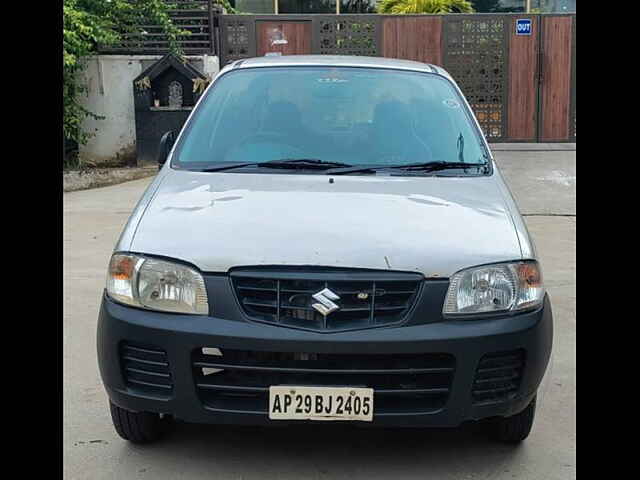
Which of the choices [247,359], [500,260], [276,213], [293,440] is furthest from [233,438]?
[500,260]

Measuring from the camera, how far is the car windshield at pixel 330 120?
13.1 feet

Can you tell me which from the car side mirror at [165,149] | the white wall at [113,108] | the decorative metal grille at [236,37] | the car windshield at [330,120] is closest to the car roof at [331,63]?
the car windshield at [330,120]

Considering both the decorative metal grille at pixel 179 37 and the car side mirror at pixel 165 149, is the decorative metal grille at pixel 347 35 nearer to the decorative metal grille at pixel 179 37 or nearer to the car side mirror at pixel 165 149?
the decorative metal grille at pixel 179 37

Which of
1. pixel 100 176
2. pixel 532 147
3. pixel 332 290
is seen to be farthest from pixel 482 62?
pixel 332 290

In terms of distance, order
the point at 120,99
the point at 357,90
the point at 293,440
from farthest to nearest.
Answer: the point at 120,99 < the point at 357,90 < the point at 293,440

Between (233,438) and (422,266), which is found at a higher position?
(422,266)

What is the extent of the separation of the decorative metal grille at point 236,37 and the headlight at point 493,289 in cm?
1100

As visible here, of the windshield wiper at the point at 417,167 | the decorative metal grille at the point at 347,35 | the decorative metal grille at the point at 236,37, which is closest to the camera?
the windshield wiper at the point at 417,167

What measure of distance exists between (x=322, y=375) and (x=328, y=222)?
1.99 feet

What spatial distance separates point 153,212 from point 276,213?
1.72ft

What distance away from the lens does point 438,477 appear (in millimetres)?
3205

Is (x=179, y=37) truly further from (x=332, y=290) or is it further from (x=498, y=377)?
(x=498, y=377)
